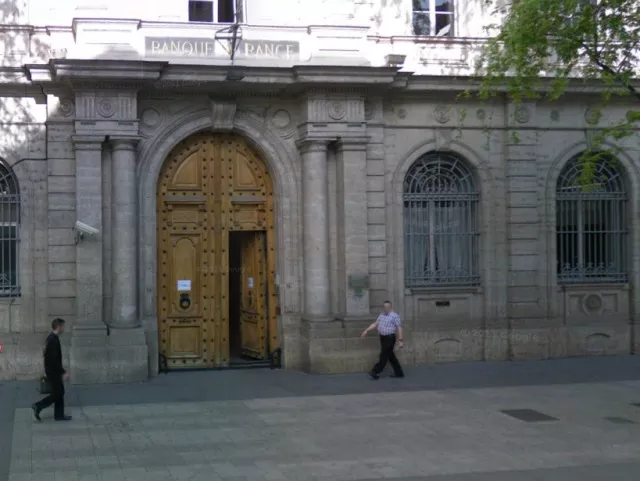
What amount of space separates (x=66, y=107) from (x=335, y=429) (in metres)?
8.43

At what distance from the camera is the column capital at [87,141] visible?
15.9m

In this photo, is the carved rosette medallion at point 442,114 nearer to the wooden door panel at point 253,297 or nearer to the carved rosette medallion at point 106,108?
the wooden door panel at point 253,297

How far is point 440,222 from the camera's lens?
1836cm

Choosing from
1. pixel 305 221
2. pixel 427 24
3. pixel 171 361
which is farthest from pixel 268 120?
pixel 171 361

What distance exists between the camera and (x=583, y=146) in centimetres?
1883

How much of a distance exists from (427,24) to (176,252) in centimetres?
711

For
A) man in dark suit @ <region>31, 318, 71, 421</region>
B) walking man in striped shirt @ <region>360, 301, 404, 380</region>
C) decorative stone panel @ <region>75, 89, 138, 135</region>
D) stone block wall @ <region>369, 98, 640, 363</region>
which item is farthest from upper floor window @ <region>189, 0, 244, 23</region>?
man in dark suit @ <region>31, 318, 71, 421</region>

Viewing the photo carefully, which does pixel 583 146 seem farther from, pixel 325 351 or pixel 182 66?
pixel 182 66

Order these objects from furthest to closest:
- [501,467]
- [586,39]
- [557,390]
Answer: [557,390], [586,39], [501,467]

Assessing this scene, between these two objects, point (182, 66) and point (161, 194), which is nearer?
point (182, 66)

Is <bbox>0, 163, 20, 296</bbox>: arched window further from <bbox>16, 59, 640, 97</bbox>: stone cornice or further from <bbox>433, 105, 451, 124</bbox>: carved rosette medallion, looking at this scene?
<bbox>433, 105, 451, 124</bbox>: carved rosette medallion

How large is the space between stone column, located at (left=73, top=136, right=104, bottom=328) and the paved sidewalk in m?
1.49

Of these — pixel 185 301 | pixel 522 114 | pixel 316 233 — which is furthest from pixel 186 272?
pixel 522 114

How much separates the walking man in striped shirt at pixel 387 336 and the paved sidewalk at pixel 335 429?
0.34 metres
